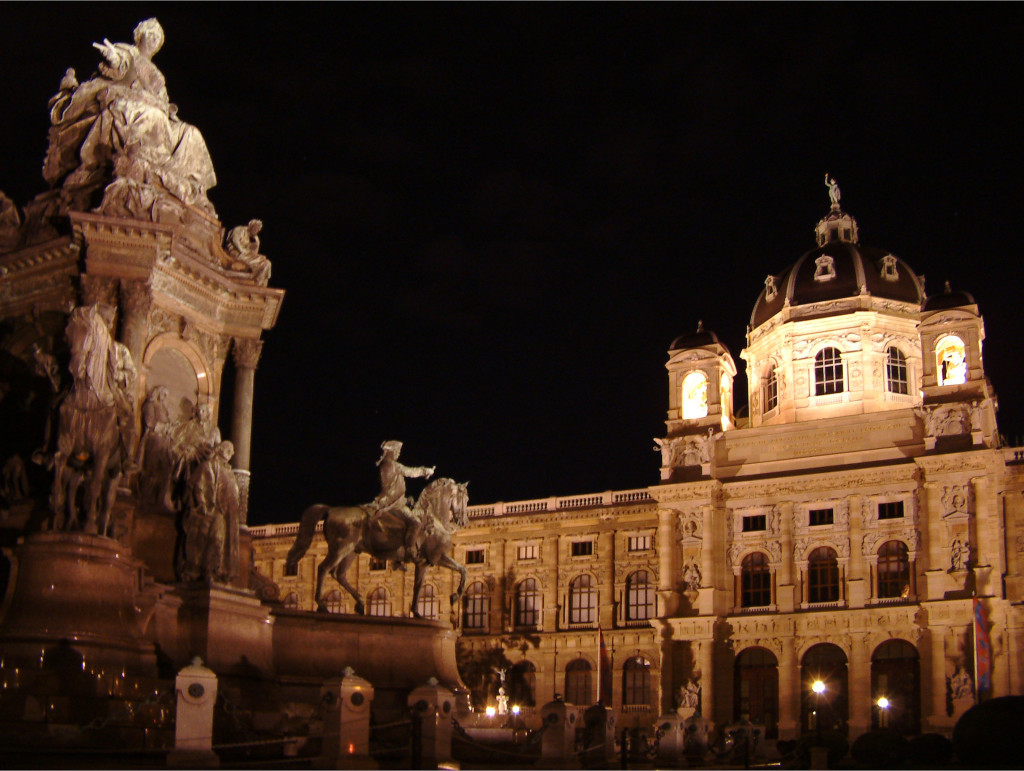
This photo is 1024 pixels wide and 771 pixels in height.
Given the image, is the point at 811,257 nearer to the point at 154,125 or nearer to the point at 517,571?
the point at 517,571

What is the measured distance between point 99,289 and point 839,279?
45461 mm

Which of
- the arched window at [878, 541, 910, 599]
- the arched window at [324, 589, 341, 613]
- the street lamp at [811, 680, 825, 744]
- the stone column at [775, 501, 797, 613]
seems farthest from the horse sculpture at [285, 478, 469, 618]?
the arched window at [324, 589, 341, 613]

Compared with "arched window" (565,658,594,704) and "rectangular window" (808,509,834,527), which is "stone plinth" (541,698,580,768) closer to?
"rectangular window" (808,509,834,527)

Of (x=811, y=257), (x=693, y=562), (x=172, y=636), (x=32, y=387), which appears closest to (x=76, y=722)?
(x=172, y=636)

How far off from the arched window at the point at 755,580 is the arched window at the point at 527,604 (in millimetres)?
12187

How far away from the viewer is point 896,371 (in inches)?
2229

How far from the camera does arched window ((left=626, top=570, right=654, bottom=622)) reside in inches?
2299

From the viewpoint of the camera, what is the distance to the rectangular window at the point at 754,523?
53.3m

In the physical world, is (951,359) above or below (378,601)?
above

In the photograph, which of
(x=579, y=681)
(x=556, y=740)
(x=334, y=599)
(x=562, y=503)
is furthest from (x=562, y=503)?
(x=556, y=740)

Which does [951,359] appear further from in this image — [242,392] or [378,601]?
[242,392]

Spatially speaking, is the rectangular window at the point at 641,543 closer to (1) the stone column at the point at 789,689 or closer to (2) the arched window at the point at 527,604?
(2) the arched window at the point at 527,604

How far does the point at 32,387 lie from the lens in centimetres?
2011

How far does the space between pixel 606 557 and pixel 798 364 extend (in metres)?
13.6
